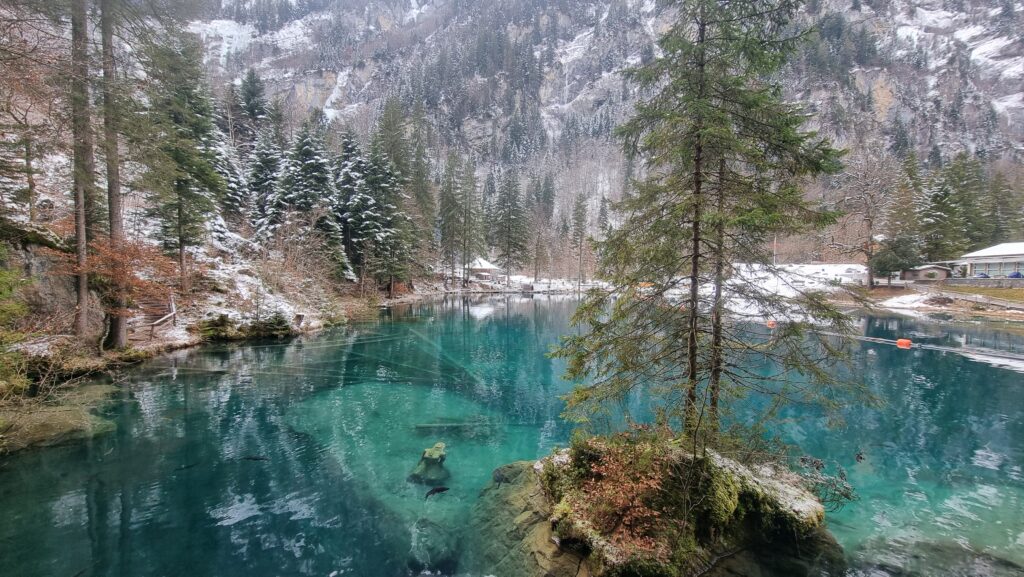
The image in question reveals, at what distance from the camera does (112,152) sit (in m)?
9.99

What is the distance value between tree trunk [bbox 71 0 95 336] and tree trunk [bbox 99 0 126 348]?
35cm

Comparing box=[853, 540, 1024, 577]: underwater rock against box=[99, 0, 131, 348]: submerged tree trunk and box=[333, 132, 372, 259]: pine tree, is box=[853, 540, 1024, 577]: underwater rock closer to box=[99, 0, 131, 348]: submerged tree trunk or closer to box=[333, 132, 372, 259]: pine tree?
box=[99, 0, 131, 348]: submerged tree trunk

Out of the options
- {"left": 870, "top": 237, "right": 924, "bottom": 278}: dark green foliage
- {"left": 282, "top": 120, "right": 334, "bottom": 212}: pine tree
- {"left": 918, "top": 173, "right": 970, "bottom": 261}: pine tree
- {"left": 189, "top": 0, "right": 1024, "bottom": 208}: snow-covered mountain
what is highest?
{"left": 189, "top": 0, "right": 1024, "bottom": 208}: snow-covered mountain

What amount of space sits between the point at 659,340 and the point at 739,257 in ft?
5.64

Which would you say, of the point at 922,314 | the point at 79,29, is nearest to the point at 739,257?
the point at 79,29

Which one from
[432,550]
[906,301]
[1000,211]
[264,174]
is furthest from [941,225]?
[264,174]

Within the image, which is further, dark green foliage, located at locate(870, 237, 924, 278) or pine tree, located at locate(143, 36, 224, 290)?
dark green foliage, located at locate(870, 237, 924, 278)

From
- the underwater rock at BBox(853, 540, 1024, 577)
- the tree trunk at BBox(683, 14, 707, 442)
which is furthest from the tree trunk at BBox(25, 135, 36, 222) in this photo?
the underwater rock at BBox(853, 540, 1024, 577)

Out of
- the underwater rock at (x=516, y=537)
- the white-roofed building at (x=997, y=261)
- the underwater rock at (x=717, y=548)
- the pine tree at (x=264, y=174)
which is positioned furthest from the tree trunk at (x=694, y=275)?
the white-roofed building at (x=997, y=261)

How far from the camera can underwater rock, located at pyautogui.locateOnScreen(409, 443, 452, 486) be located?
297 inches

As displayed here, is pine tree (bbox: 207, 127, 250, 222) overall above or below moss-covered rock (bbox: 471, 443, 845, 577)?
above

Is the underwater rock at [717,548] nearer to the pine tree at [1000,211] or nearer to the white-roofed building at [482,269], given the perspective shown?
the white-roofed building at [482,269]

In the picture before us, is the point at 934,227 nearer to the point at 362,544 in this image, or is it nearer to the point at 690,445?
the point at 690,445

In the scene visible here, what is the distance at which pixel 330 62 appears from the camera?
13350 cm
